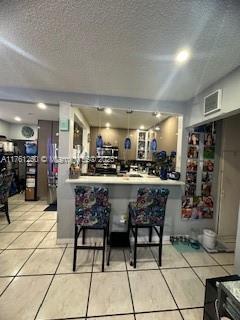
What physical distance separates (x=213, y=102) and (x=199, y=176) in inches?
52.4

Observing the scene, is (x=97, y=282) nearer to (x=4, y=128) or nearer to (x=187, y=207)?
(x=187, y=207)

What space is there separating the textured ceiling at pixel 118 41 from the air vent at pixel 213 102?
17 centimetres

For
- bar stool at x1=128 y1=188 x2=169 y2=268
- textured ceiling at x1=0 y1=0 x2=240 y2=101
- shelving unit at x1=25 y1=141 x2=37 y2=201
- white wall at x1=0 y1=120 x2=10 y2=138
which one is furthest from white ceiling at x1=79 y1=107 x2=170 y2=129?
white wall at x1=0 y1=120 x2=10 y2=138

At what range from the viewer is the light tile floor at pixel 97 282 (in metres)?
1.56

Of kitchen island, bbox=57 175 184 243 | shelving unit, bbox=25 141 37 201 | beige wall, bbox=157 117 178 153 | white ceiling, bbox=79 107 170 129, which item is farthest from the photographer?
shelving unit, bbox=25 141 37 201

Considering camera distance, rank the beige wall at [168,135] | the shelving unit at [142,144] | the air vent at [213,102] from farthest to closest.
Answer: the shelving unit at [142,144] < the beige wall at [168,135] < the air vent at [213,102]

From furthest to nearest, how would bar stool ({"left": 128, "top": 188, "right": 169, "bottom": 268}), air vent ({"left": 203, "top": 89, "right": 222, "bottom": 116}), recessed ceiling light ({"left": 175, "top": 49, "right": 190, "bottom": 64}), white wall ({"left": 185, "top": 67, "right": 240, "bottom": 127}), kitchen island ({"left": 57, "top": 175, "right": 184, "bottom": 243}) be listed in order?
1. kitchen island ({"left": 57, "top": 175, "right": 184, "bottom": 243})
2. bar stool ({"left": 128, "top": 188, "right": 169, "bottom": 268})
3. air vent ({"left": 203, "top": 89, "right": 222, "bottom": 116})
4. white wall ({"left": 185, "top": 67, "right": 240, "bottom": 127})
5. recessed ceiling light ({"left": 175, "top": 49, "right": 190, "bottom": 64})

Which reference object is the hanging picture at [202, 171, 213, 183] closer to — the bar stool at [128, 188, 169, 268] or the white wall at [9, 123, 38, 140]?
the bar stool at [128, 188, 169, 268]

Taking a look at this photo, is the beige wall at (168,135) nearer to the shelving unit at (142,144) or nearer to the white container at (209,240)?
the shelving unit at (142,144)

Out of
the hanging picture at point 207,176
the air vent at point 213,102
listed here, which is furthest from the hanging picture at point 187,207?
the air vent at point 213,102

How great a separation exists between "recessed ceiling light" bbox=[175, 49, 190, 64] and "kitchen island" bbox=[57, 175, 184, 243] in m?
1.69

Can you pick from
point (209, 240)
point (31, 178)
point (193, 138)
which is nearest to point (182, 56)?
point (193, 138)

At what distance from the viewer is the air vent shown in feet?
6.55

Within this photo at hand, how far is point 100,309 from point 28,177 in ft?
13.8
